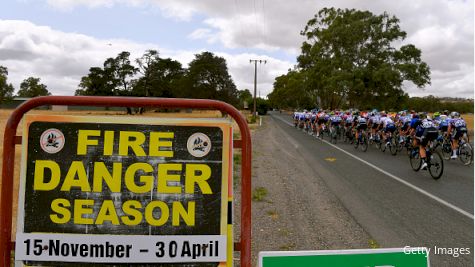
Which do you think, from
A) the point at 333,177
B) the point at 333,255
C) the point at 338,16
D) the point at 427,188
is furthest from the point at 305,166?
the point at 338,16

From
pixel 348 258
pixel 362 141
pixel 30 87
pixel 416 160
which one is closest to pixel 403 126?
pixel 362 141

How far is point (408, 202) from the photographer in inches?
291

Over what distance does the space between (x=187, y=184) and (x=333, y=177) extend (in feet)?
28.1

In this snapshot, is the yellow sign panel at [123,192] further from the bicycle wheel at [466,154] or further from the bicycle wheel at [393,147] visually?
the bicycle wheel at [393,147]

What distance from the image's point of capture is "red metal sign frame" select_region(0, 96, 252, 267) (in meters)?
2.25

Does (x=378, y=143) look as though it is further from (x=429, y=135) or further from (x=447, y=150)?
(x=429, y=135)

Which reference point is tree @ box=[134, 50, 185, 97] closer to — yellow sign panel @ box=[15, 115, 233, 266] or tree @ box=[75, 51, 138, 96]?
tree @ box=[75, 51, 138, 96]

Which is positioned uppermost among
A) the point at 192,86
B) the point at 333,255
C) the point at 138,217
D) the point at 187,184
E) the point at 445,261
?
the point at 192,86

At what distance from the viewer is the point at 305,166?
40.9 feet

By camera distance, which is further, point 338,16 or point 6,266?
point 338,16

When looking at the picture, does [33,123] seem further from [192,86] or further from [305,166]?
[192,86]

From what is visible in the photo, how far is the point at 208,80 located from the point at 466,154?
6185 cm

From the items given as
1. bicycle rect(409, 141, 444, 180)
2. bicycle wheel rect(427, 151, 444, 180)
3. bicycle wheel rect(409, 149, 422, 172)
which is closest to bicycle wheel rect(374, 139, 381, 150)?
bicycle wheel rect(409, 149, 422, 172)

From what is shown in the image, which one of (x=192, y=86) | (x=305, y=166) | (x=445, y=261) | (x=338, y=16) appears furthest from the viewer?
(x=192, y=86)
